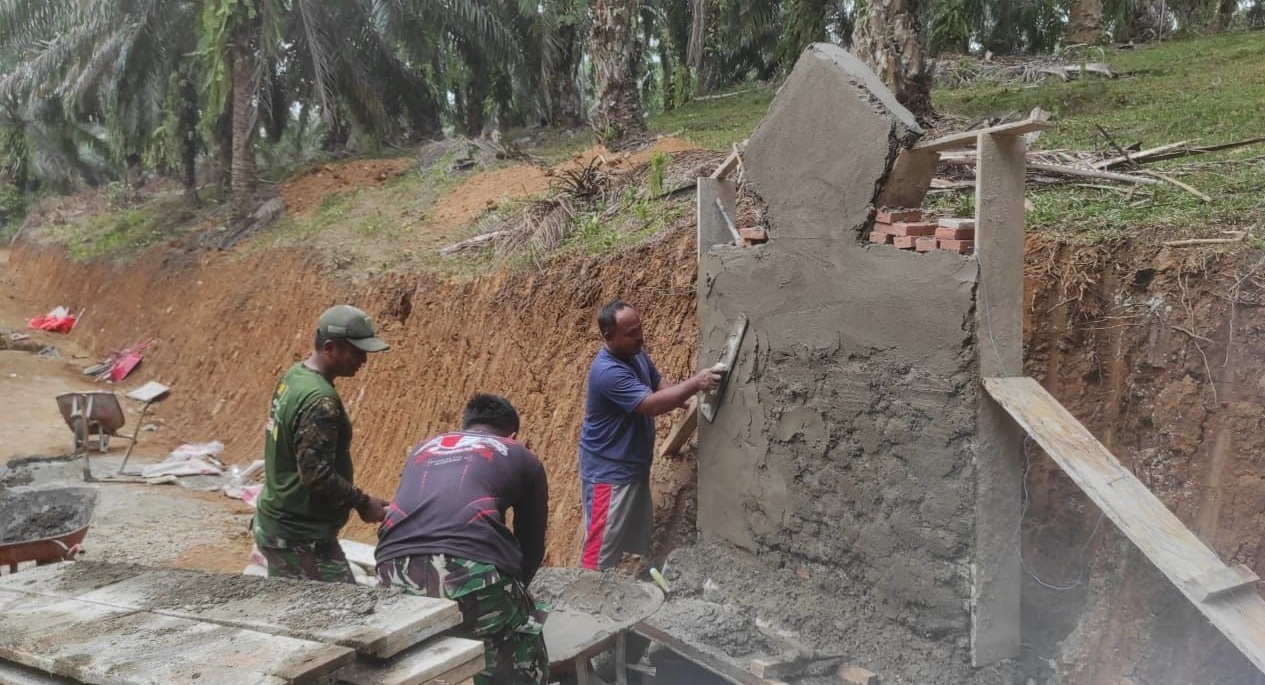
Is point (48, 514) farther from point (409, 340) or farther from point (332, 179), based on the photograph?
point (332, 179)

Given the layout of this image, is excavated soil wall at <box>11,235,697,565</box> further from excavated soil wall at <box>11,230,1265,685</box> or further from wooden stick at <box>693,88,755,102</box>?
wooden stick at <box>693,88,755,102</box>

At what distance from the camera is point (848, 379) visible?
183 inches

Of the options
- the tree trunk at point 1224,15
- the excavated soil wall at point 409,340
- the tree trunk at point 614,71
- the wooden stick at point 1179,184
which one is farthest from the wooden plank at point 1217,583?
the tree trunk at point 1224,15

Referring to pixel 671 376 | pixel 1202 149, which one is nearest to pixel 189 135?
pixel 671 376

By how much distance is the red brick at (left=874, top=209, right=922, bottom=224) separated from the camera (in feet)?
14.5

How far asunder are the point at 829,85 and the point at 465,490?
2661mm

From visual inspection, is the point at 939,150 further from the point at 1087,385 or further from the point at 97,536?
the point at 97,536

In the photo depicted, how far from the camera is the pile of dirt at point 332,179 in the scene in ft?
52.7

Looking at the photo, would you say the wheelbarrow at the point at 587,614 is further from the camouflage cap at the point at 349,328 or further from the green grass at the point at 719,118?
the green grass at the point at 719,118

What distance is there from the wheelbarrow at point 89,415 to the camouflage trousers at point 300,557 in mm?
7624

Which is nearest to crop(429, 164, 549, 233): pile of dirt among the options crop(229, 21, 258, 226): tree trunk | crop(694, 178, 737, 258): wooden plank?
crop(229, 21, 258, 226): tree trunk

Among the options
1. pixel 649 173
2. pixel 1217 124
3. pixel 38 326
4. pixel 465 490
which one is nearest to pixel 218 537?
pixel 649 173

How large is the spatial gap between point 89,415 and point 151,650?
9.78 m

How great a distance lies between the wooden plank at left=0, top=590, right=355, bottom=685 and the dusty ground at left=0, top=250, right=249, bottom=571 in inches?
201
